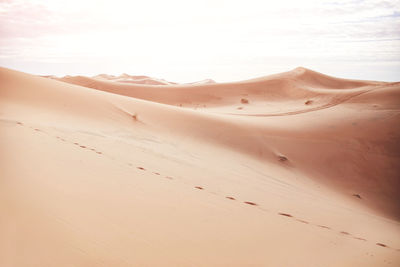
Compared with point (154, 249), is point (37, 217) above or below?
above

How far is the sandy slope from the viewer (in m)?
1.91

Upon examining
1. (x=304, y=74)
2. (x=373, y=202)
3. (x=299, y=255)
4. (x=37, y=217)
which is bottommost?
(x=373, y=202)

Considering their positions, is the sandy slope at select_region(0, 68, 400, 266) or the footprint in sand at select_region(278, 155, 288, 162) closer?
the sandy slope at select_region(0, 68, 400, 266)

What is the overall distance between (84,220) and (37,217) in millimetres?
283

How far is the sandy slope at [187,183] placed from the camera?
191cm

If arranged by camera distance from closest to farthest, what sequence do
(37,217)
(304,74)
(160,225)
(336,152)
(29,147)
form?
(37,217), (160,225), (29,147), (336,152), (304,74)

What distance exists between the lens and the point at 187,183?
3.46 meters

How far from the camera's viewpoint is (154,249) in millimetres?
1917

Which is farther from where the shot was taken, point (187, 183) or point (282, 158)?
point (282, 158)

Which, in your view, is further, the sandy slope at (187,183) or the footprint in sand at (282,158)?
the footprint in sand at (282,158)

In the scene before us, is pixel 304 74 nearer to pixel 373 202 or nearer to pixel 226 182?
pixel 373 202

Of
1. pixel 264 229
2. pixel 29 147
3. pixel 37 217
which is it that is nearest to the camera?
pixel 37 217

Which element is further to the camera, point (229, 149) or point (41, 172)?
point (229, 149)

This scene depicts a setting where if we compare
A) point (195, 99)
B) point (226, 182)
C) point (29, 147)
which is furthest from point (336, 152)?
point (195, 99)
